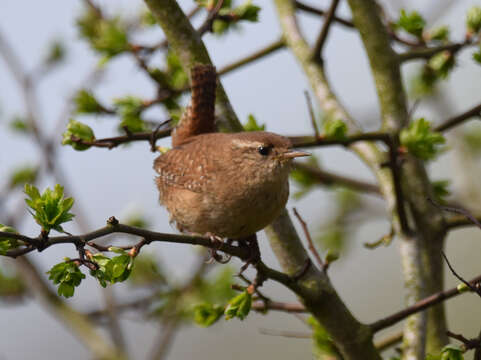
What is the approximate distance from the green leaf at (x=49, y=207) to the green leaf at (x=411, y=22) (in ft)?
5.43

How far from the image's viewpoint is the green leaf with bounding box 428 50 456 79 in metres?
2.62

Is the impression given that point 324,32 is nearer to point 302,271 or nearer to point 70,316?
point 302,271

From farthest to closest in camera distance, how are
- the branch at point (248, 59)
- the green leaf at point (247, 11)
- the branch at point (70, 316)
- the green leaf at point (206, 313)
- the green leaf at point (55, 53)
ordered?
the green leaf at point (55, 53) → the branch at point (70, 316) → the branch at point (248, 59) → the green leaf at point (247, 11) → the green leaf at point (206, 313)

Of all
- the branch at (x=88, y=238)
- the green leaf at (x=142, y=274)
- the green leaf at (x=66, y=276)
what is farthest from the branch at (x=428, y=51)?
the green leaf at (x=142, y=274)

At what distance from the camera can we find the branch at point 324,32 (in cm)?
249

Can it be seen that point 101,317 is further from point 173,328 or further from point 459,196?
point 459,196

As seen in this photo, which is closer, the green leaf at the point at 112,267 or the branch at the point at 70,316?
the green leaf at the point at 112,267

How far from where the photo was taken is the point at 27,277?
155 inches

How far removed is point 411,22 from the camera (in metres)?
2.50

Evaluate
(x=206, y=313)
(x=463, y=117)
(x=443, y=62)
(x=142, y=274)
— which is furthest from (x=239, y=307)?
(x=142, y=274)

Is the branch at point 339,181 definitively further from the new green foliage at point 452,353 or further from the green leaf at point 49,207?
the green leaf at point 49,207

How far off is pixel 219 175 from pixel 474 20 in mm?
1213

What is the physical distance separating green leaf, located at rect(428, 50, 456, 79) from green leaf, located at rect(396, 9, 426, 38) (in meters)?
0.17

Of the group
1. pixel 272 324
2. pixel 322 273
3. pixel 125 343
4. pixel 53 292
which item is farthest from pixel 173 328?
pixel 272 324
